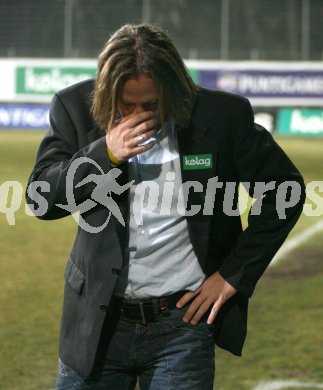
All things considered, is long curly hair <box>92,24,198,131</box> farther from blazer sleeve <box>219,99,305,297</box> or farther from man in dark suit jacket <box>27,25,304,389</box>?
blazer sleeve <box>219,99,305,297</box>

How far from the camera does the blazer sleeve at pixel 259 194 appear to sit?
271 centimetres

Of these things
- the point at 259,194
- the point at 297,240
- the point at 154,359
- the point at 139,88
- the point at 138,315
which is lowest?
the point at 297,240

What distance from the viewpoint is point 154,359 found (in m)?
2.74

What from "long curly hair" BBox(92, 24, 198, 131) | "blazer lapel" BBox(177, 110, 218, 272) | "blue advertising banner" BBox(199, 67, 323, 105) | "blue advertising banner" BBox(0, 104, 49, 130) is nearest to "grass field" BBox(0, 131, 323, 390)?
"blazer lapel" BBox(177, 110, 218, 272)

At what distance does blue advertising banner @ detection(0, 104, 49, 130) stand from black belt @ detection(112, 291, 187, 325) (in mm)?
20230

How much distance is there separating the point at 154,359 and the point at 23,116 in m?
20.5

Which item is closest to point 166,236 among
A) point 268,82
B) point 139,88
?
point 139,88

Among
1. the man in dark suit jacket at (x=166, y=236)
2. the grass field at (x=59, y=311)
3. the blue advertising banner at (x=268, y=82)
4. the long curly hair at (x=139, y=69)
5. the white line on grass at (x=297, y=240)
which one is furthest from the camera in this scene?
the blue advertising banner at (x=268, y=82)

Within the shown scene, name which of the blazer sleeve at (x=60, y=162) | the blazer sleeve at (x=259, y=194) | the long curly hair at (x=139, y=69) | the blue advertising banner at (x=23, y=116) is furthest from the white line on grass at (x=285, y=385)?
the blue advertising banner at (x=23, y=116)

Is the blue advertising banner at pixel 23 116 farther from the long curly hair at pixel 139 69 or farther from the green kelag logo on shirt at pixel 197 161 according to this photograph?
the long curly hair at pixel 139 69

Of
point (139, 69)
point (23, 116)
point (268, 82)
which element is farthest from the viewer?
point (268, 82)

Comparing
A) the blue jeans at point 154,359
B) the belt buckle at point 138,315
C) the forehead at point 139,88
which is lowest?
the blue jeans at point 154,359

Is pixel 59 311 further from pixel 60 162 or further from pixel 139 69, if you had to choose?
pixel 139 69

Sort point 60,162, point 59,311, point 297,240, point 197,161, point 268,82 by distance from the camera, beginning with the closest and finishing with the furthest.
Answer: point 60,162
point 197,161
point 59,311
point 297,240
point 268,82
